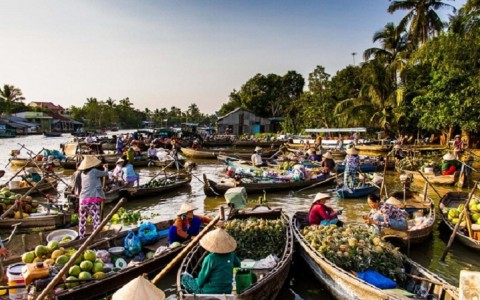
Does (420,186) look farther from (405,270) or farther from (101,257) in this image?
(101,257)

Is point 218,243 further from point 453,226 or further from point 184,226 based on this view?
point 453,226

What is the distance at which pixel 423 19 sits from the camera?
97.3 ft

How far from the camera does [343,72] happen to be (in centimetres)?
4028

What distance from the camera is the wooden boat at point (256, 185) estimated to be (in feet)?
45.9

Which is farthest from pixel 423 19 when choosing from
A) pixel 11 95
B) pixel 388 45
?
pixel 11 95

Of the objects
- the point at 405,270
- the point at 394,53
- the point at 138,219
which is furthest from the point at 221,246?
the point at 394,53

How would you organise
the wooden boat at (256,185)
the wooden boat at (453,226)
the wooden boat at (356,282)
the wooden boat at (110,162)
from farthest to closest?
the wooden boat at (110,162), the wooden boat at (256,185), the wooden boat at (453,226), the wooden boat at (356,282)

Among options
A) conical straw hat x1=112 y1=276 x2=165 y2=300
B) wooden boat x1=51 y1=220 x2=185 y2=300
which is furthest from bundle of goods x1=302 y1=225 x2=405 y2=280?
conical straw hat x1=112 y1=276 x2=165 y2=300

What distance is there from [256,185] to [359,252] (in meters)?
8.60

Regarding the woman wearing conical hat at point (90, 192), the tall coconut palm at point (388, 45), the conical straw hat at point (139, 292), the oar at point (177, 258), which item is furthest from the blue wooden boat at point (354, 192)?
the tall coconut palm at point (388, 45)

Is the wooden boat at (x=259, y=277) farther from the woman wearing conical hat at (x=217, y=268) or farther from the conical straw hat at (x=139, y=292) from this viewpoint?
the conical straw hat at (x=139, y=292)

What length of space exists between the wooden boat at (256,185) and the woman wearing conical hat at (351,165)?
1183 mm

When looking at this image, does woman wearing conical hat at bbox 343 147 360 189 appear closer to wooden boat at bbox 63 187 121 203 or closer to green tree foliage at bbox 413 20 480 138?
wooden boat at bbox 63 187 121 203

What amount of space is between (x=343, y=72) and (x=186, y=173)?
28930mm
